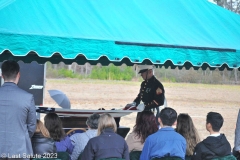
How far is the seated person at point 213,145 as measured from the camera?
197 inches

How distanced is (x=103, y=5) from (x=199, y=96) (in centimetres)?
2562

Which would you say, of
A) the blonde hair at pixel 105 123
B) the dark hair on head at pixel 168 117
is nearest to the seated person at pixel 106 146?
the blonde hair at pixel 105 123

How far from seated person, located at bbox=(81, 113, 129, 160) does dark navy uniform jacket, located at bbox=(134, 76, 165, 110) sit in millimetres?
3812

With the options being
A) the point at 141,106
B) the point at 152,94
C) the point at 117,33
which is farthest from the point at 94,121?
the point at 152,94

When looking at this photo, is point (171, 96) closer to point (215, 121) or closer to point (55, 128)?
point (55, 128)

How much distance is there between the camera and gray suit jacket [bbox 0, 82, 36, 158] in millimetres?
4535

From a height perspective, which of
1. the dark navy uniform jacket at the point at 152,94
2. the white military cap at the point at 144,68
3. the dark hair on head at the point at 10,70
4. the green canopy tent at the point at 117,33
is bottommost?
the dark navy uniform jacket at the point at 152,94

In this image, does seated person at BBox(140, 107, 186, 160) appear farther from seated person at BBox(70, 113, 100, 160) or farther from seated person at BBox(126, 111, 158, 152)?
seated person at BBox(70, 113, 100, 160)

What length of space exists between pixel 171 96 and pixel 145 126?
2499 centimetres

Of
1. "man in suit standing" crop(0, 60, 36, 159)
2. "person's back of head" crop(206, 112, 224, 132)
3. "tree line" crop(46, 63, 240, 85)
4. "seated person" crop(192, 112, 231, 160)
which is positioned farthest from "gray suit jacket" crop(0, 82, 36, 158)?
"tree line" crop(46, 63, 240, 85)

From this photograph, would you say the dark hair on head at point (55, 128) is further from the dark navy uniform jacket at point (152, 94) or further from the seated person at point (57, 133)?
the dark navy uniform jacket at point (152, 94)

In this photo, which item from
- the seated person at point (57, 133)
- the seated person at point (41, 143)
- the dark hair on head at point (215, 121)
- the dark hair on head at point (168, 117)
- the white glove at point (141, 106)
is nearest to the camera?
the seated person at point (41, 143)

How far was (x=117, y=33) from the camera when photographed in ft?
18.6

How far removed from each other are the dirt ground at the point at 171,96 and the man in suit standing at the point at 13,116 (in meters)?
13.6
